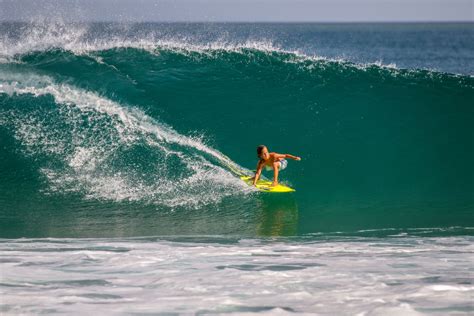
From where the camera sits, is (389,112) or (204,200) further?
(389,112)

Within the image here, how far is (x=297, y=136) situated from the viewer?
12352mm

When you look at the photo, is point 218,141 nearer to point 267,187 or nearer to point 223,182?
point 223,182

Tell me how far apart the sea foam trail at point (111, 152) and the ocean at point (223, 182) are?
4 cm

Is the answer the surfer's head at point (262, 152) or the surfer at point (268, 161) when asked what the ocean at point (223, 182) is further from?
the surfer's head at point (262, 152)

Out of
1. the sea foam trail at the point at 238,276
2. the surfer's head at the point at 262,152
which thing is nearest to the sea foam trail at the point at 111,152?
the surfer's head at the point at 262,152

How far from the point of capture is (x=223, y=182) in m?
9.90

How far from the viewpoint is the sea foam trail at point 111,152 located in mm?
9727

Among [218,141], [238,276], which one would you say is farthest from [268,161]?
[238,276]

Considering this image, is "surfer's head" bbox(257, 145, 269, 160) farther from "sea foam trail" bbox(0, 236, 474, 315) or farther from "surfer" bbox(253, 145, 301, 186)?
"sea foam trail" bbox(0, 236, 474, 315)

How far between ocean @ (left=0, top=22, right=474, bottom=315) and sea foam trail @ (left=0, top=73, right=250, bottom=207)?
4 centimetres


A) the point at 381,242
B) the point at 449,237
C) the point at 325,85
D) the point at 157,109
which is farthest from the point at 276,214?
the point at 325,85

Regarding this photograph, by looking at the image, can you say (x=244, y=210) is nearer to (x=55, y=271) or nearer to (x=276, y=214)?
(x=276, y=214)

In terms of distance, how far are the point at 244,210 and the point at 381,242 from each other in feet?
7.21

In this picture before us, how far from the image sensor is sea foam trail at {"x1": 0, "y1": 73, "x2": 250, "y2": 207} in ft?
31.9
